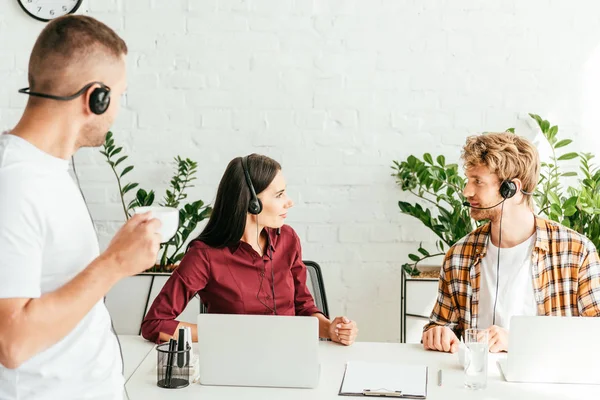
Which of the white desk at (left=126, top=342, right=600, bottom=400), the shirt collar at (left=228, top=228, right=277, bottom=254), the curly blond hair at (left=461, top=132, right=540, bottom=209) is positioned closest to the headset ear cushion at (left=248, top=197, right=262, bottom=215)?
the shirt collar at (left=228, top=228, right=277, bottom=254)

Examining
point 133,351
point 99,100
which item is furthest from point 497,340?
point 99,100

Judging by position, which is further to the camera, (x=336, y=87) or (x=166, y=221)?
(x=336, y=87)

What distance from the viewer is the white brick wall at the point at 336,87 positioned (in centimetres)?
306

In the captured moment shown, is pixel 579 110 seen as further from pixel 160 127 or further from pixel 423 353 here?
pixel 160 127

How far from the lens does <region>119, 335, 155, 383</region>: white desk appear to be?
6.22 feet

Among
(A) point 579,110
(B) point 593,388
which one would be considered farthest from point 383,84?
(B) point 593,388

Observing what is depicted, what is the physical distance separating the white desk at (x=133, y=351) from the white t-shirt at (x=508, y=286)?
101 centimetres

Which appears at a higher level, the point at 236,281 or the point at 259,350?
the point at 236,281

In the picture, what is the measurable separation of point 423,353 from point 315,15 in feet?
5.31

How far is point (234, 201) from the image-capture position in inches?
89.8

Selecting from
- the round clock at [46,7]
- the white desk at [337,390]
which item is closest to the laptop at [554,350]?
the white desk at [337,390]

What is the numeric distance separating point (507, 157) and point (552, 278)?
40 cm

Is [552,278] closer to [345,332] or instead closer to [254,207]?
[345,332]

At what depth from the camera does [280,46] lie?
10.1 ft
